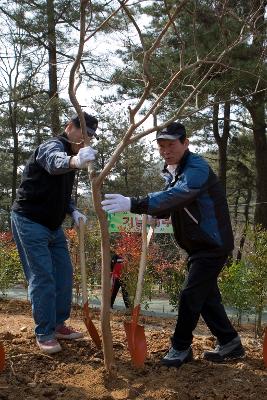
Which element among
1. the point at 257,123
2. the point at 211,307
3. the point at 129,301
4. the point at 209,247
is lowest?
the point at 129,301

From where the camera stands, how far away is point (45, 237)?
140 inches

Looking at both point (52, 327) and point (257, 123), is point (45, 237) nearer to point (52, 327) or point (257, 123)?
point (52, 327)

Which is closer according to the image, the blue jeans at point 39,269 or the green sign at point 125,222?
the blue jeans at point 39,269

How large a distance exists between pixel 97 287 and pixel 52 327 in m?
4.67

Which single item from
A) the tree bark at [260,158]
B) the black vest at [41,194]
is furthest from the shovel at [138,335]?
the tree bark at [260,158]

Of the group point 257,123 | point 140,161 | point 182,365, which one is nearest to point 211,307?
point 182,365

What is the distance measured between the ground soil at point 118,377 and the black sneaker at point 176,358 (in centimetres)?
4

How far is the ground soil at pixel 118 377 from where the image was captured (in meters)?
2.79

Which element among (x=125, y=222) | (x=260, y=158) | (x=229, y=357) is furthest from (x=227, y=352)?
(x=260, y=158)

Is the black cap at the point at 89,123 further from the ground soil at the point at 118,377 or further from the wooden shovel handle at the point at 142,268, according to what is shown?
the ground soil at the point at 118,377

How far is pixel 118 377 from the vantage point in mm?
2973

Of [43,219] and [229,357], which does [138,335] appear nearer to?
[229,357]

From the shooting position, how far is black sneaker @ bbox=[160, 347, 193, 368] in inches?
126

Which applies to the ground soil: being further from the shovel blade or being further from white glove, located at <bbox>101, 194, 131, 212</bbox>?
white glove, located at <bbox>101, 194, 131, 212</bbox>
